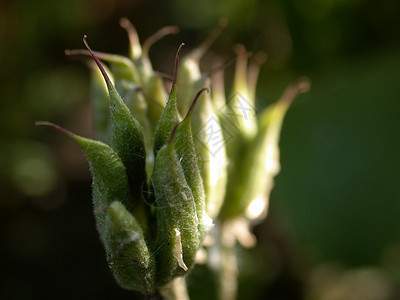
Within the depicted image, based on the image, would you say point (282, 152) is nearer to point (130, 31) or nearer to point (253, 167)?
point (253, 167)

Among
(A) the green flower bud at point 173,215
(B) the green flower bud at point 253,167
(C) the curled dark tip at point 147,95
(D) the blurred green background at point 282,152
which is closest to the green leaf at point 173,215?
(A) the green flower bud at point 173,215

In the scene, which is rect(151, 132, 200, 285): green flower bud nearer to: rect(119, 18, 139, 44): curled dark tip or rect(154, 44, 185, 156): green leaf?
rect(154, 44, 185, 156): green leaf

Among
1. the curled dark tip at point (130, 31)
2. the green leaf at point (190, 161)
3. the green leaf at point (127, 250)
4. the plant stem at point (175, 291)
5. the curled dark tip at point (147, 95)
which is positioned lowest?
the plant stem at point (175, 291)

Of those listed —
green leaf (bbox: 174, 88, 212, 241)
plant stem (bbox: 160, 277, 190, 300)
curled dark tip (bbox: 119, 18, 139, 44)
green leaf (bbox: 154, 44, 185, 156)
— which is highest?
curled dark tip (bbox: 119, 18, 139, 44)

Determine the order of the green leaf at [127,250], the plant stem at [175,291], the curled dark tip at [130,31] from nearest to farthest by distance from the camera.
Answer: the green leaf at [127,250]
the plant stem at [175,291]
the curled dark tip at [130,31]

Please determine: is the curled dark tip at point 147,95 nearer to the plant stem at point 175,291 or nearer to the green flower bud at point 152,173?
the green flower bud at point 152,173

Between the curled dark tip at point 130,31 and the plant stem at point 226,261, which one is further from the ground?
the curled dark tip at point 130,31

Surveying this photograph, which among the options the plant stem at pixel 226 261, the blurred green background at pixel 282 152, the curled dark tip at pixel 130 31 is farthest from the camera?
the blurred green background at pixel 282 152

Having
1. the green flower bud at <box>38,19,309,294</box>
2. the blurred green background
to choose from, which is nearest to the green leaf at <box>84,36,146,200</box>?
the green flower bud at <box>38,19,309,294</box>

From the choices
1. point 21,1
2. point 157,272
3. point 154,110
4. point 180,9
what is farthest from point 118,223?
point 180,9
